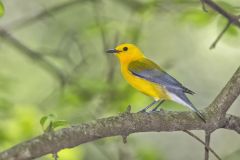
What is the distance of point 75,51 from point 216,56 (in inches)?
102

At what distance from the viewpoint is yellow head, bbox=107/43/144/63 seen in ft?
17.2

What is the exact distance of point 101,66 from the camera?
310 inches

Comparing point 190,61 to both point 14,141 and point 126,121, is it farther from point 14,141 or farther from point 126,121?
point 126,121

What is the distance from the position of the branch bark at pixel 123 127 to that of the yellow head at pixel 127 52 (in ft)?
5.58

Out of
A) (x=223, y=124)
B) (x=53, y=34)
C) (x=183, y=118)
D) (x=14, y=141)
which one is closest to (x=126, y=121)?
(x=183, y=118)

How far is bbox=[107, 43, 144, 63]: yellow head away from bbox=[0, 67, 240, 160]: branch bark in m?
1.70

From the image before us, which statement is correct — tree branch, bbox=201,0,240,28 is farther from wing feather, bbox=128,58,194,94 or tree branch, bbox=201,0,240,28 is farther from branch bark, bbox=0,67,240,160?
wing feather, bbox=128,58,194,94

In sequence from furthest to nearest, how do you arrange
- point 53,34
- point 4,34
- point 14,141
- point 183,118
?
1. point 53,34
2. point 4,34
3. point 14,141
4. point 183,118

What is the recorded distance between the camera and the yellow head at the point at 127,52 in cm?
525

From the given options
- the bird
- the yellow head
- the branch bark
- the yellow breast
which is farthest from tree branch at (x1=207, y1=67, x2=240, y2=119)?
the yellow head

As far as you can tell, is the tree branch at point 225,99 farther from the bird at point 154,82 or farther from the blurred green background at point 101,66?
the blurred green background at point 101,66

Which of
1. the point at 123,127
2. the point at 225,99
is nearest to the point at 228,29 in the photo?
the point at 225,99

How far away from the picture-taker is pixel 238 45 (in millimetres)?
5520

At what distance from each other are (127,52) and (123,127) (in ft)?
7.01
